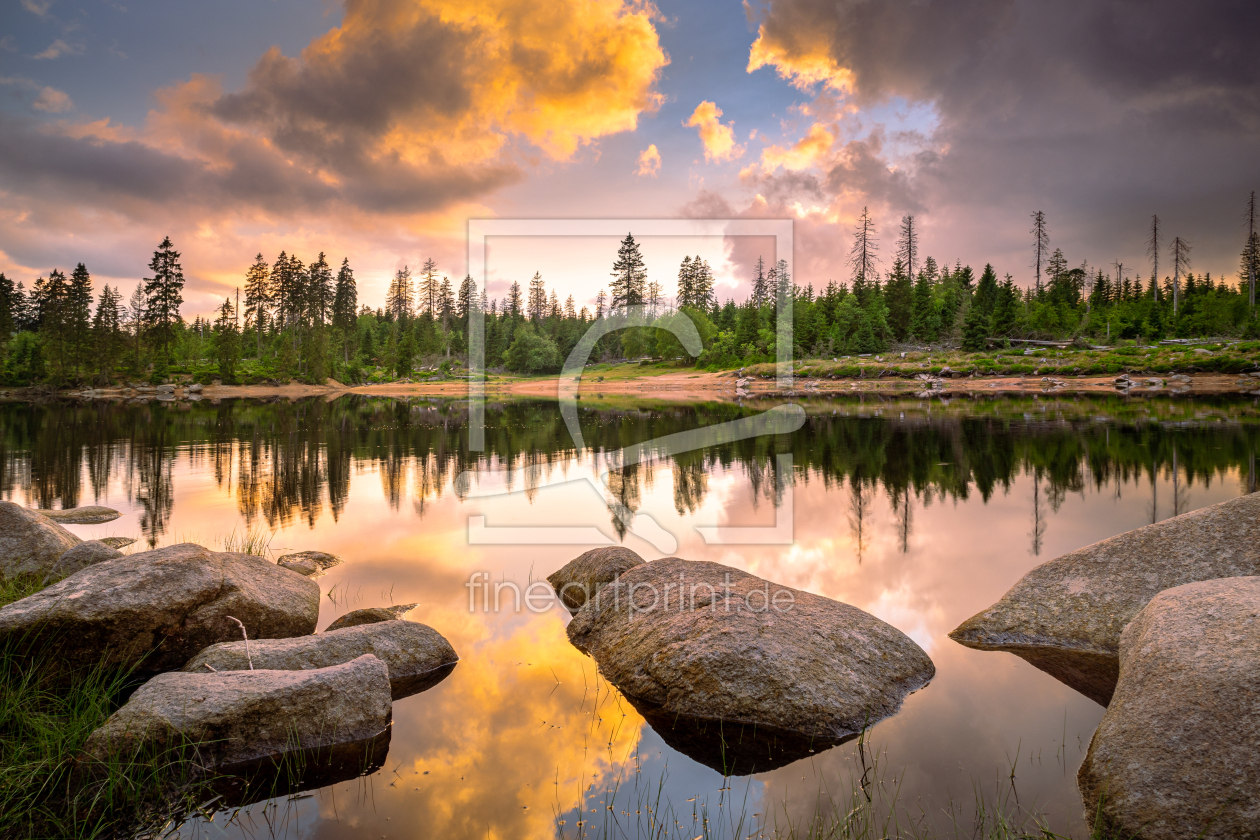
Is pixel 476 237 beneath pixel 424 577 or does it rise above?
above

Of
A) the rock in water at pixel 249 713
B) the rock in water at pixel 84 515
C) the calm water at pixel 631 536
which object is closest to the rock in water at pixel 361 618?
the calm water at pixel 631 536

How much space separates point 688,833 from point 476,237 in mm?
A: 12920

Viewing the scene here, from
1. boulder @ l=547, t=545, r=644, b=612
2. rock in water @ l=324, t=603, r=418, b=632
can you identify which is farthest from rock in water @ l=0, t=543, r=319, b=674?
boulder @ l=547, t=545, r=644, b=612

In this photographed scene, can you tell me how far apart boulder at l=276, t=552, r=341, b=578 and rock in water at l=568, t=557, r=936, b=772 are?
18.2 feet

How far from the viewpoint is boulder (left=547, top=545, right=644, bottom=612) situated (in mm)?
9367

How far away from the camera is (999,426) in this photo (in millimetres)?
31906

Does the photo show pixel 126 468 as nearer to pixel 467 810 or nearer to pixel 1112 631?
pixel 467 810

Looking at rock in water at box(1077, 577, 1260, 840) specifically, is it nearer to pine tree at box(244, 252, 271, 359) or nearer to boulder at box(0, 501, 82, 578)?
boulder at box(0, 501, 82, 578)

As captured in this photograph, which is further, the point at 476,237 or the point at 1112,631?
the point at 476,237

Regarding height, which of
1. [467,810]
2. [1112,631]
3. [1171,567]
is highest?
[1171,567]

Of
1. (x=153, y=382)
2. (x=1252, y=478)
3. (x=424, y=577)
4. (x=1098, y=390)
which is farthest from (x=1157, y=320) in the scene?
(x=153, y=382)

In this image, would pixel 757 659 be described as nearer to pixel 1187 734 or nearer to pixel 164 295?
A: pixel 1187 734

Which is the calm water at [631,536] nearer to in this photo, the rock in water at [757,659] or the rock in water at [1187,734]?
the rock in water at [757,659]

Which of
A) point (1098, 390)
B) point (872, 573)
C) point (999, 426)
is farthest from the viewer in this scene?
point (1098, 390)
